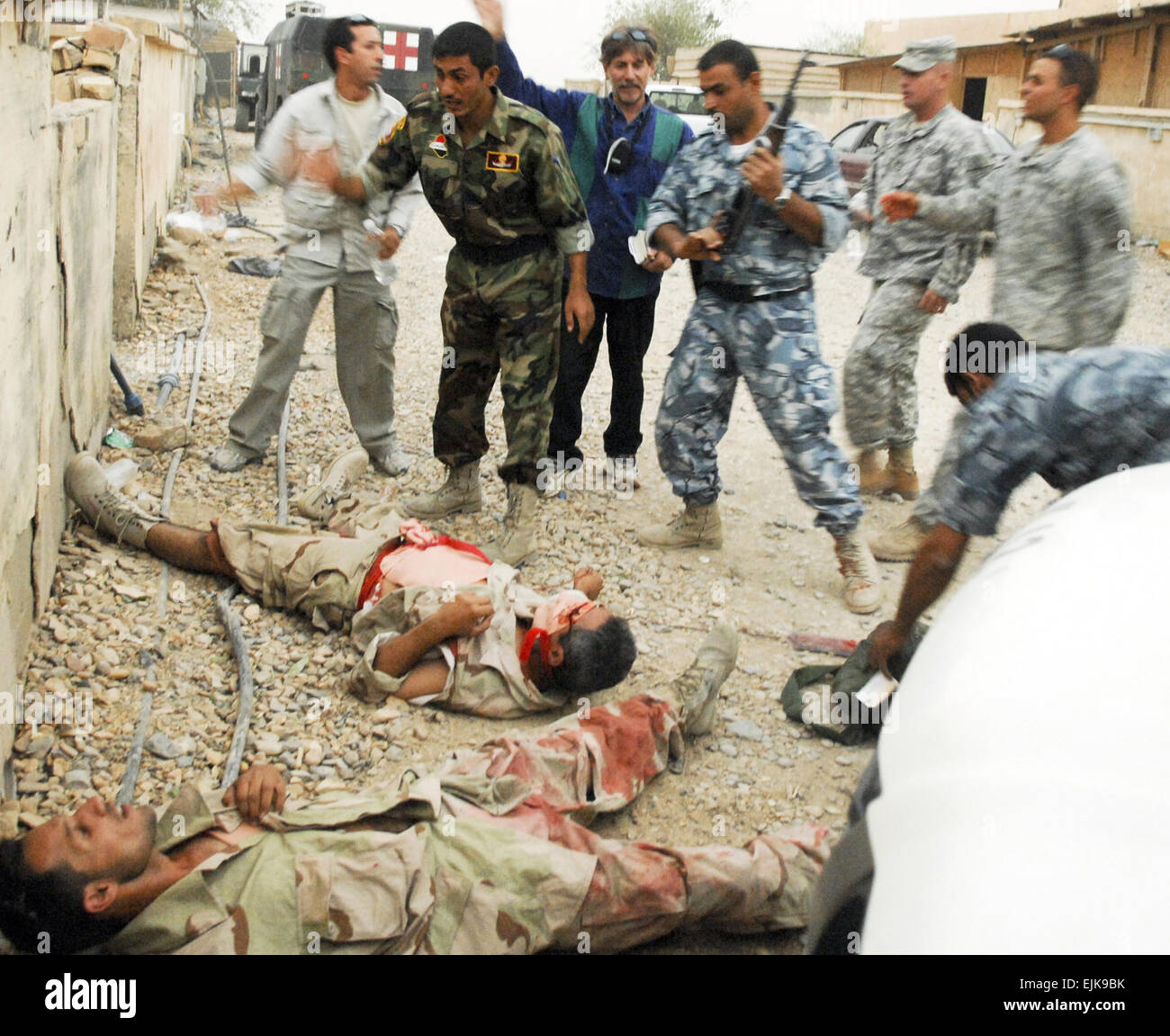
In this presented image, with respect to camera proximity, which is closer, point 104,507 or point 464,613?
point 464,613

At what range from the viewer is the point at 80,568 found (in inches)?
159

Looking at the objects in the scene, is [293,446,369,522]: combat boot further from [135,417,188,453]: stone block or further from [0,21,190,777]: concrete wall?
[0,21,190,777]: concrete wall

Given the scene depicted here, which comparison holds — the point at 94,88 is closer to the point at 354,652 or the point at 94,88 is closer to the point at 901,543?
the point at 354,652

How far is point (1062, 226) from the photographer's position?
406 centimetres

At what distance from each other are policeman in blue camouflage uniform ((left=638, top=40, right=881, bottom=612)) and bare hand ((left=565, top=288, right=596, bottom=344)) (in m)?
0.36

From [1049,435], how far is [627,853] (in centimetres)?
128

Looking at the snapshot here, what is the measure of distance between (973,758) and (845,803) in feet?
6.48

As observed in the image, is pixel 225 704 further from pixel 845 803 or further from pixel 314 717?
pixel 845 803

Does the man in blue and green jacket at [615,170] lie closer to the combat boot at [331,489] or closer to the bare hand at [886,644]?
the combat boot at [331,489]

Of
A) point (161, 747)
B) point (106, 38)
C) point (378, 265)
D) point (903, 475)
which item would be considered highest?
point (106, 38)

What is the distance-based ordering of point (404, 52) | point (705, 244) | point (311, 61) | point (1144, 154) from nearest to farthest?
1. point (705, 244)
2. point (1144, 154)
3. point (311, 61)
4. point (404, 52)

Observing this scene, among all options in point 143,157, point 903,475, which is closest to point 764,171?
point 903,475

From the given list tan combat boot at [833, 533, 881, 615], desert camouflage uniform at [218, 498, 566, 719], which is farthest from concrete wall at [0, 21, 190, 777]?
tan combat boot at [833, 533, 881, 615]
